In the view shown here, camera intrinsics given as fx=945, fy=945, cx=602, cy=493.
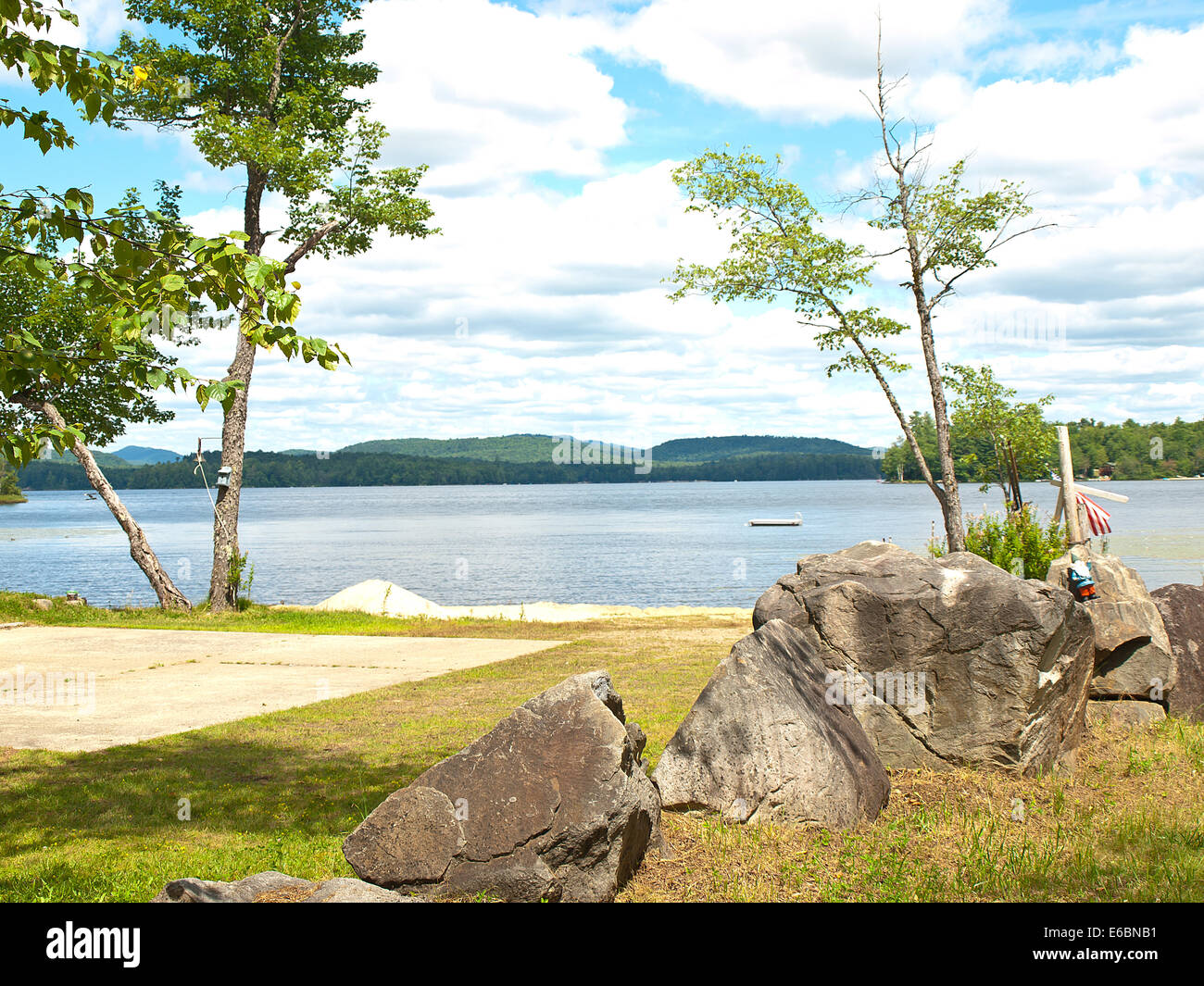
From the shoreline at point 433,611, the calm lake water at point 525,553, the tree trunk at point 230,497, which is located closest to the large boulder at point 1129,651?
the shoreline at point 433,611

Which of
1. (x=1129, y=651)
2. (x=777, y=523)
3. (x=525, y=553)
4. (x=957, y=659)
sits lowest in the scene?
(x=525, y=553)

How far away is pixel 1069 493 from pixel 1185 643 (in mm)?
5651

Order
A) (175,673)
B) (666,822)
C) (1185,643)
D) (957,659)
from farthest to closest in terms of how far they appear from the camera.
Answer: (175,673)
(1185,643)
(957,659)
(666,822)

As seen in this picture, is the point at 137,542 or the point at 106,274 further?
the point at 137,542

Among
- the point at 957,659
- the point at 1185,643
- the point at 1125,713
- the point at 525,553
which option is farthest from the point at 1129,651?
the point at 525,553

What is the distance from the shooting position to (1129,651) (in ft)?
32.9

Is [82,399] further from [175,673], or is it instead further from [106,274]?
[106,274]

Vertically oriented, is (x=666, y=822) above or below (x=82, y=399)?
below

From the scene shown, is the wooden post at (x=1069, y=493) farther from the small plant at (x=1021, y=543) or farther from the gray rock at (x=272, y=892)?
the gray rock at (x=272, y=892)

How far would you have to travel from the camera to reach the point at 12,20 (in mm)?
5750

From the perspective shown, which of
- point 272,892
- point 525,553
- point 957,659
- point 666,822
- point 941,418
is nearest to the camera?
point 272,892

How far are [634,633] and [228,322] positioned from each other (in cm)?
1025

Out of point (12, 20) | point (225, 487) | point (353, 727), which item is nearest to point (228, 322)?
point (225, 487)
